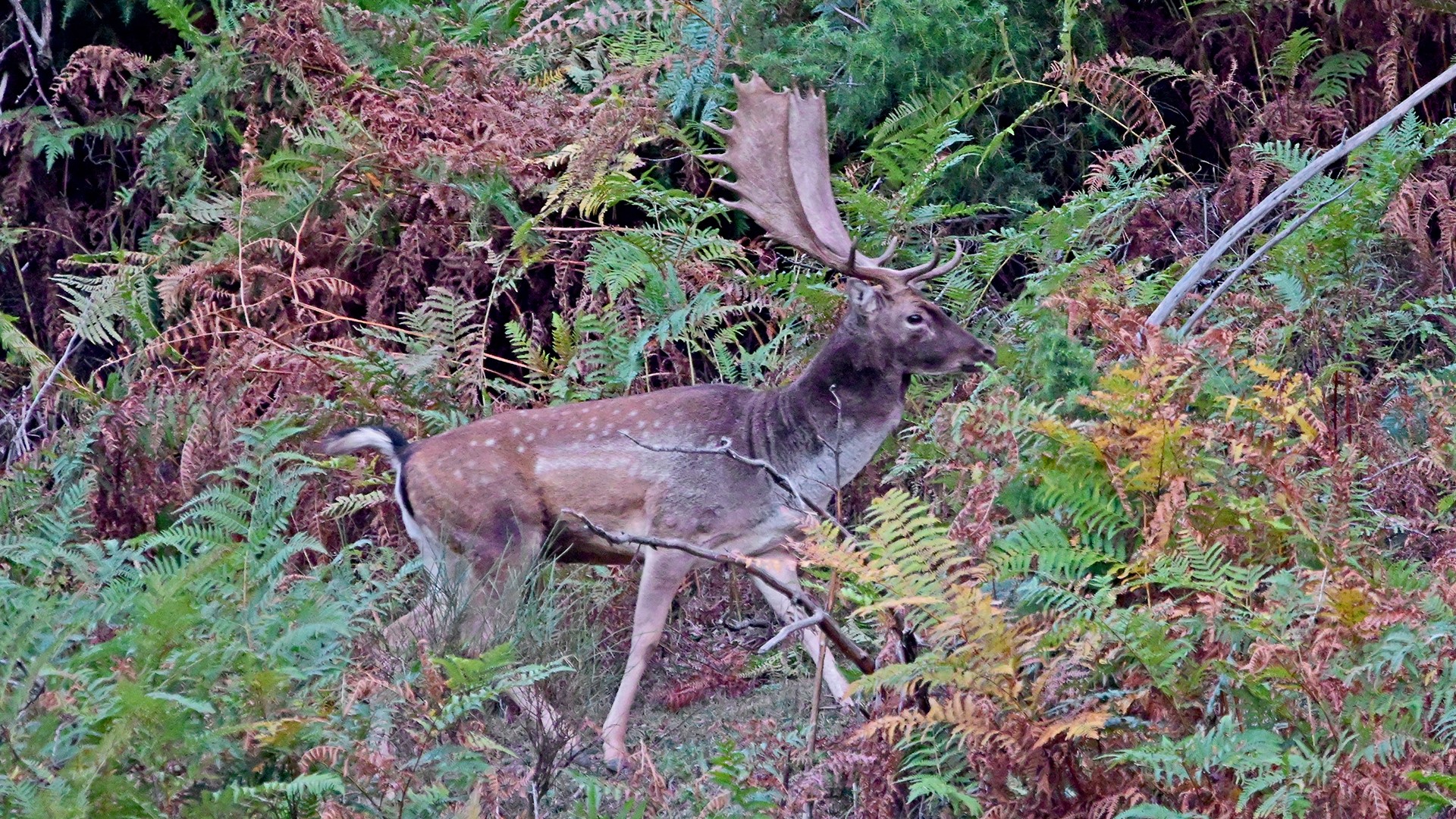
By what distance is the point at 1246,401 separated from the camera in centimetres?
525

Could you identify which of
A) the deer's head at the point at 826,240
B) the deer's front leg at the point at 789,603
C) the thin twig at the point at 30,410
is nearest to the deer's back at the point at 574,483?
the deer's front leg at the point at 789,603

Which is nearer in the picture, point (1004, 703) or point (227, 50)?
point (1004, 703)

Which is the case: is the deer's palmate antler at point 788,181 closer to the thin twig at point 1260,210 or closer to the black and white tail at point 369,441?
the thin twig at point 1260,210

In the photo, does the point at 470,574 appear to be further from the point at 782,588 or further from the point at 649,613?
the point at 782,588

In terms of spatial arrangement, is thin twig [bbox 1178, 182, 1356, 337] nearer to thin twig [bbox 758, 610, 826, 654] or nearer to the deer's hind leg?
thin twig [bbox 758, 610, 826, 654]

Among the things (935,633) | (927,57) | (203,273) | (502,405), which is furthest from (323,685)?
(927,57)

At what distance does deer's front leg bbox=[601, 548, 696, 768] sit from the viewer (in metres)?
6.45

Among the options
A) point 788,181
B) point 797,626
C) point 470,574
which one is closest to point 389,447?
point 470,574

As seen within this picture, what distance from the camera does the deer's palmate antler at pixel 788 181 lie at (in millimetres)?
7203

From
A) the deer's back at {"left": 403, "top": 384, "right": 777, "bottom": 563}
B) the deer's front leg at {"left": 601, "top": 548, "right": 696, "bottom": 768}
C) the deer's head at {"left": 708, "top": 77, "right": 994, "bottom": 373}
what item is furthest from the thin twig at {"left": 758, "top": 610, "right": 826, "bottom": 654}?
the deer's head at {"left": 708, "top": 77, "right": 994, "bottom": 373}

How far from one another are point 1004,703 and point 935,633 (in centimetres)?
28

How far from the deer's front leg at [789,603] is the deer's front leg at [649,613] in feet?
1.18

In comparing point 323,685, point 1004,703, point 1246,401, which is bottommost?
point 323,685

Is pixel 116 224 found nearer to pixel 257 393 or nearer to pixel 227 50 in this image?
pixel 227 50
